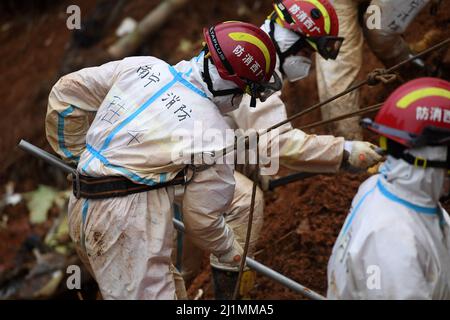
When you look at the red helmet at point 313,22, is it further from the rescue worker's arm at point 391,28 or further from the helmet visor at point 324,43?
the rescue worker's arm at point 391,28

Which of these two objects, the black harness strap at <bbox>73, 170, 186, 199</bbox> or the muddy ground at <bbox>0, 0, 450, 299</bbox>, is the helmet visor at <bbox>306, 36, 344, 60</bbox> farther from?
the black harness strap at <bbox>73, 170, 186, 199</bbox>

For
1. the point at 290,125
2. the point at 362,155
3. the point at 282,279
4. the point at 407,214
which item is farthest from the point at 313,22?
the point at 407,214

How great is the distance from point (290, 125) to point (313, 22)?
724mm

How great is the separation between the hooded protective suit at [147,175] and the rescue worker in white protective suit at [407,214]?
115 centimetres

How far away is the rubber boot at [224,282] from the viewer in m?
5.52

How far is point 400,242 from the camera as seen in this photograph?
3283mm

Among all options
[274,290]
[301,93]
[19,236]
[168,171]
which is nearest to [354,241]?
[168,171]

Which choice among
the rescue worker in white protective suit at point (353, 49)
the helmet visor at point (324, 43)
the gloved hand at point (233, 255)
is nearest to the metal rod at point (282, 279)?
the gloved hand at point (233, 255)

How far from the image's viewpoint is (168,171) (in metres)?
4.32

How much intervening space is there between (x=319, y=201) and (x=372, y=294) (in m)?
3.38

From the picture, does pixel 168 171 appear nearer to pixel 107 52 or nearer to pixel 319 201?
pixel 319 201

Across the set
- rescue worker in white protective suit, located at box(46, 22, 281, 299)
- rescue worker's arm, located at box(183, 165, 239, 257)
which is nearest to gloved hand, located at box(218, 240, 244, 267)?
rescue worker in white protective suit, located at box(46, 22, 281, 299)

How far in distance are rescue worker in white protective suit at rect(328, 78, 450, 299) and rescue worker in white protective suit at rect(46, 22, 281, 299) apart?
3.75 feet

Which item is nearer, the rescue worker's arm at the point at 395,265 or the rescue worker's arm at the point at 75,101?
the rescue worker's arm at the point at 395,265
